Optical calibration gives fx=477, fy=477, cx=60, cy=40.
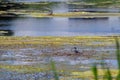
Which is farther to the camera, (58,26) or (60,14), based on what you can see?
(60,14)

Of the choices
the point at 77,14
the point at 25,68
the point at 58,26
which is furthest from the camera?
the point at 77,14

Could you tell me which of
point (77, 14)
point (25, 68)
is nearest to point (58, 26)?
point (77, 14)

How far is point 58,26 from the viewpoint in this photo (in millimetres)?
26328

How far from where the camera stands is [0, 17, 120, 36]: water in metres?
22.8

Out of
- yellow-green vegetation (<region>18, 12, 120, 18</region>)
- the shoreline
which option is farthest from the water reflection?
yellow-green vegetation (<region>18, 12, 120, 18</region>)

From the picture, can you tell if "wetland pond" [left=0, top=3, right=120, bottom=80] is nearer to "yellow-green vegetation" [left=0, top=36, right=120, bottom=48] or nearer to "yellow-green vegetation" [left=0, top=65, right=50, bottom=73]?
"yellow-green vegetation" [left=0, top=65, right=50, bottom=73]

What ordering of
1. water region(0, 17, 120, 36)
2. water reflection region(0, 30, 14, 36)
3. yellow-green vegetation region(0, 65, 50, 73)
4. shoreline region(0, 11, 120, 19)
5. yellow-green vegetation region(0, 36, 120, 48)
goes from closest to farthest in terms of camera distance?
1. yellow-green vegetation region(0, 65, 50, 73)
2. yellow-green vegetation region(0, 36, 120, 48)
3. water reflection region(0, 30, 14, 36)
4. water region(0, 17, 120, 36)
5. shoreline region(0, 11, 120, 19)

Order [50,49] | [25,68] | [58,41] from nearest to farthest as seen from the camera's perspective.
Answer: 1. [25,68]
2. [50,49]
3. [58,41]

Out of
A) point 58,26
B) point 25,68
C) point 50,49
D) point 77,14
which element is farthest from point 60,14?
point 25,68

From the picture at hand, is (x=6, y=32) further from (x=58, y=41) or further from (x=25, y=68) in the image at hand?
(x=25, y=68)

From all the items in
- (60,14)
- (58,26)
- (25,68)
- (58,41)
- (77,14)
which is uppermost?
(25,68)

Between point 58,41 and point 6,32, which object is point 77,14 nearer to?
point 6,32

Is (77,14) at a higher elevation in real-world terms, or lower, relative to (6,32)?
lower

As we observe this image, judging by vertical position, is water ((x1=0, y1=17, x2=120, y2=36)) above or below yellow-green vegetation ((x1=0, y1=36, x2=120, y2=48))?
below
